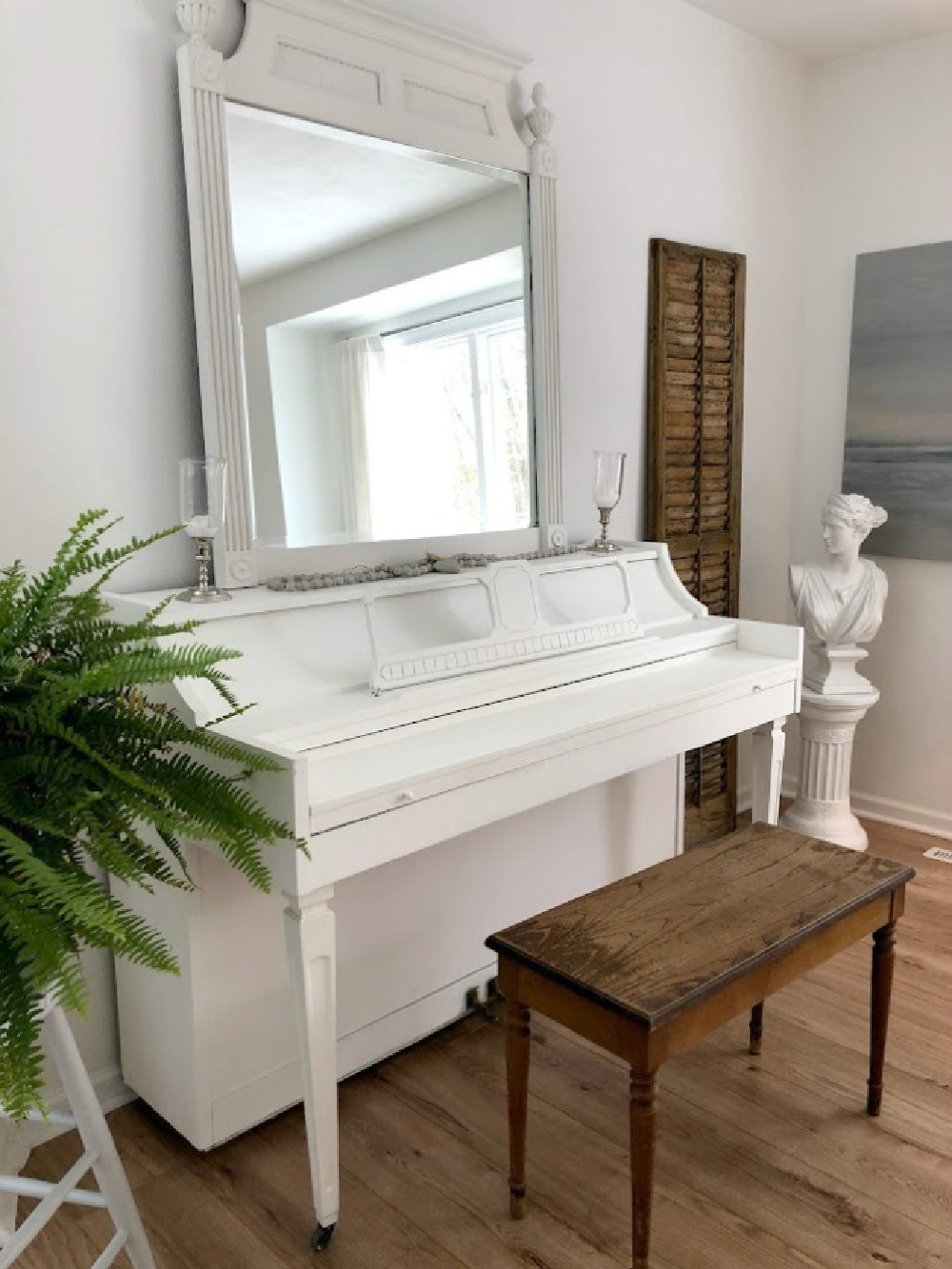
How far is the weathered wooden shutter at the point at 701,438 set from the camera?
10.2 feet

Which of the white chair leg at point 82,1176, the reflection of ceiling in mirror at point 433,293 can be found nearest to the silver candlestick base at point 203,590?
the reflection of ceiling in mirror at point 433,293

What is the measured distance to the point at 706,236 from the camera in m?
3.27

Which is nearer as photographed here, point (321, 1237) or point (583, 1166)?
point (321, 1237)

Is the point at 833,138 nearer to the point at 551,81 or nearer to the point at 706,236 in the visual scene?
the point at 706,236

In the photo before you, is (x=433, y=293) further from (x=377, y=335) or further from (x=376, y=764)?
(x=376, y=764)

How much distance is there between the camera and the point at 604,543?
107 inches

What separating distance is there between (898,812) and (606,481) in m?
1.87

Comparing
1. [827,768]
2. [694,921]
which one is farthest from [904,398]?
[694,921]

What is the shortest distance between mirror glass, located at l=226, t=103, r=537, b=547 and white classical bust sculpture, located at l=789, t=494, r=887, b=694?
1147 millimetres

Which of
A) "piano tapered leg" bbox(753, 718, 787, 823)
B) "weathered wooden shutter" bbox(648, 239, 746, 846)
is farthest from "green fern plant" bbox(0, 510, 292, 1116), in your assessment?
"weathered wooden shutter" bbox(648, 239, 746, 846)

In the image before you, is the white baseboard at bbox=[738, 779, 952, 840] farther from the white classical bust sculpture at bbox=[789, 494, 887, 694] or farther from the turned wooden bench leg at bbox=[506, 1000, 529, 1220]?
the turned wooden bench leg at bbox=[506, 1000, 529, 1220]

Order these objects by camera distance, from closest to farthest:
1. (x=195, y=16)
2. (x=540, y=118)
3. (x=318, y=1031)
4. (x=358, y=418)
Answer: (x=318, y=1031)
(x=195, y=16)
(x=358, y=418)
(x=540, y=118)

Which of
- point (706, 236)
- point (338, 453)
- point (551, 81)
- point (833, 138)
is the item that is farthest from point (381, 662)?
point (833, 138)

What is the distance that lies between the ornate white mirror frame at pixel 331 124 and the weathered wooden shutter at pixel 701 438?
0.56 metres
